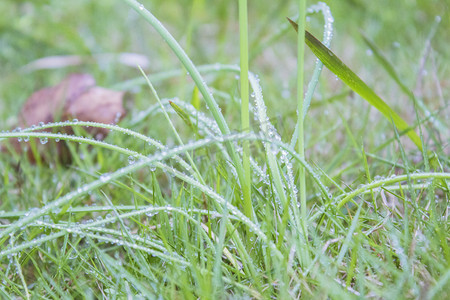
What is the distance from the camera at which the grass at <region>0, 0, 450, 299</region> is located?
585 millimetres

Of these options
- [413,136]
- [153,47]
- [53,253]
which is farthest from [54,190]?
[153,47]

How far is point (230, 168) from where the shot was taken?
29.5 inches

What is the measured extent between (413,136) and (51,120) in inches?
34.7

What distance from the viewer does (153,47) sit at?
1.97 m

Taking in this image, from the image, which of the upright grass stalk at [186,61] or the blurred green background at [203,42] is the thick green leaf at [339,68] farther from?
the blurred green background at [203,42]

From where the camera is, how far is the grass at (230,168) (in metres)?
0.58

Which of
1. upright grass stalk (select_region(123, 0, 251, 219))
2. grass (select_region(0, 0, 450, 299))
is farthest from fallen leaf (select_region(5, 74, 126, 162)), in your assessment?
upright grass stalk (select_region(123, 0, 251, 219))

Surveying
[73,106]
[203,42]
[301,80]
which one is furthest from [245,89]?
[203,42]

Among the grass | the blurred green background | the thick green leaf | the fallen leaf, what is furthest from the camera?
the blurred green background

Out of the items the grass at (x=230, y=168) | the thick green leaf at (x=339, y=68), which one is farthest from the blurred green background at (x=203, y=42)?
the thick green leaf at (x=339, y=68)

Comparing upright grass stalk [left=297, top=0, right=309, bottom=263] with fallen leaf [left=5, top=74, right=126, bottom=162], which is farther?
fallen leaf [left=5, top=74, right=126, bottom=162]

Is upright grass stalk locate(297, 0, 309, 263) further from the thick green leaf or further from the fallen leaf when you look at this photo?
the fallen leaf

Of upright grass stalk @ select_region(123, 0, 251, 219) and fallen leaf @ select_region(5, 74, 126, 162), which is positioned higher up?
upright grass stalk @ select_region(123, 0, 251, 219)

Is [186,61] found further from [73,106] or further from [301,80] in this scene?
[73,106]
